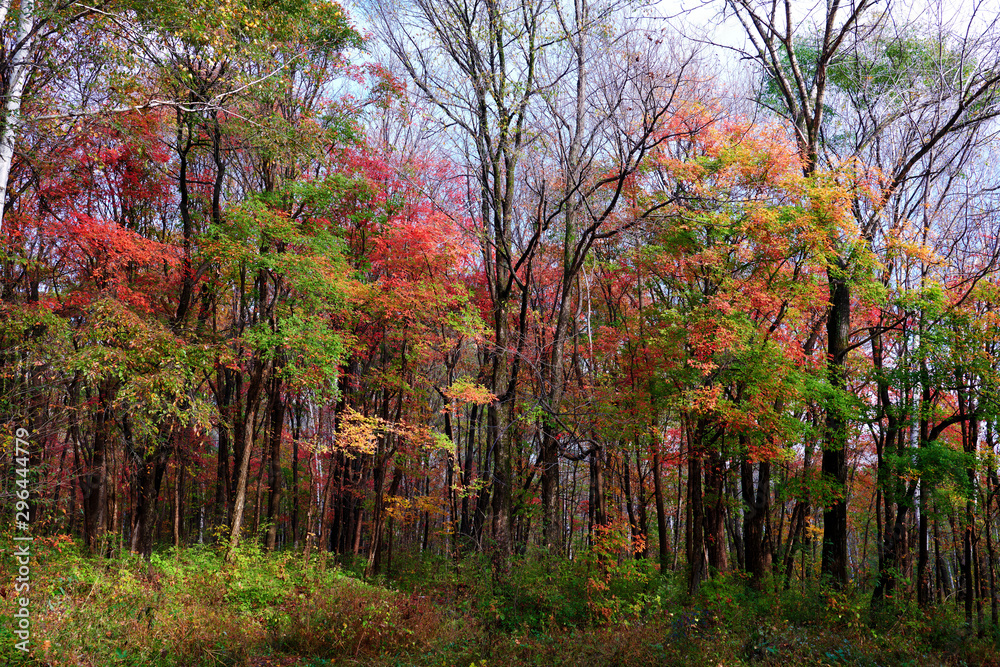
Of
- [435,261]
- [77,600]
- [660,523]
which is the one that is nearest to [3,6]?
[77,600]

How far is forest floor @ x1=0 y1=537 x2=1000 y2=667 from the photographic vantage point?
257 inches

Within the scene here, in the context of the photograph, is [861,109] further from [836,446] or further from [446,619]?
[446,619]

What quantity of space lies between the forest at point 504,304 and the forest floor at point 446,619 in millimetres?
68

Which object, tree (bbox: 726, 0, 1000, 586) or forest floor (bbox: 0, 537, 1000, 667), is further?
tree (bbox: 726, 0, 1000, 586)

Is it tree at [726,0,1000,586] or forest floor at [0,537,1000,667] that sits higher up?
tree at [726,0,1000,586]

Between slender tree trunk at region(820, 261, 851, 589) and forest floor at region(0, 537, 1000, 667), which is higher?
slender tree trunk at region(820, 261, 851, 589)

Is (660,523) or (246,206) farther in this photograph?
(660,523)

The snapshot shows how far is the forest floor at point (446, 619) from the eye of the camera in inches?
257

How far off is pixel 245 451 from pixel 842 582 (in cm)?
1125

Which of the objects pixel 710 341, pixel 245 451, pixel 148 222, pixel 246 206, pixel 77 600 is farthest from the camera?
pixel 148 222

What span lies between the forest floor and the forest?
0.07 m

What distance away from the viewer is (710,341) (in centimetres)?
985

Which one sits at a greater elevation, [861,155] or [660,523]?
[861,155]

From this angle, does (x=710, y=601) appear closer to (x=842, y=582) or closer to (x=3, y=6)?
(x=842, y=582)
